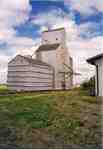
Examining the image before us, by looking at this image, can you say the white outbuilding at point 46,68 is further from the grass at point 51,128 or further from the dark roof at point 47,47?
the grass at point 51,128

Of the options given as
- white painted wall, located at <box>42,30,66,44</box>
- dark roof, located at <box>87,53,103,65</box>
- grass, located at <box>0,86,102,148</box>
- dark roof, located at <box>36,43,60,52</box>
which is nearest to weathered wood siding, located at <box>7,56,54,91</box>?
dark roof, located at <box>36,43,60,52</box>

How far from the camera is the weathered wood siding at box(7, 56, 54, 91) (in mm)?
7426

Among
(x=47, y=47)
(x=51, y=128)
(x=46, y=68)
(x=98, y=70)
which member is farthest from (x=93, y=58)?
(x=47, y=47)

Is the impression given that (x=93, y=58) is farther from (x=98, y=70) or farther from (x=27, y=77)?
(x=27, y=77)

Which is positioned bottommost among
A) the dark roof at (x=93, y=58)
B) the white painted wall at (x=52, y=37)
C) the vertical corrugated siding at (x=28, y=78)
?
the vertical corrugated siding at (x=28, y=78)

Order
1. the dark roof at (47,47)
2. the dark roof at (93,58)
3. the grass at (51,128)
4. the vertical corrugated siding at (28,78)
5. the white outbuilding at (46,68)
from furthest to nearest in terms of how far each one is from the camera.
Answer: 1. the dark roof at (47,47)
2. the white outbuilding at (46,68)
3. the vertical corrugated siding at (28,78)
4. the dark roof at (93,58)
5. the grass at (51,128)

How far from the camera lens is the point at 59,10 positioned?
338 cm

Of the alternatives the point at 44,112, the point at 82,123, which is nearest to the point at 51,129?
the point at 82,123

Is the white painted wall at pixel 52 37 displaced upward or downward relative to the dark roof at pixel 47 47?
upward

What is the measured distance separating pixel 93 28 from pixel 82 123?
73.2 inches

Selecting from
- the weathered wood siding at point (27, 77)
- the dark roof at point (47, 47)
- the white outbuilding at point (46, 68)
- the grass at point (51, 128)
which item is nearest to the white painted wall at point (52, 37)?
the white outbuilding at point (46, 68)

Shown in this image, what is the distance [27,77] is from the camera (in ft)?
25.0

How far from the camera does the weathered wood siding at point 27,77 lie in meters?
7.43

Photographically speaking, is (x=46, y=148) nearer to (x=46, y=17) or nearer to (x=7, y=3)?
(x=7, y=3)
